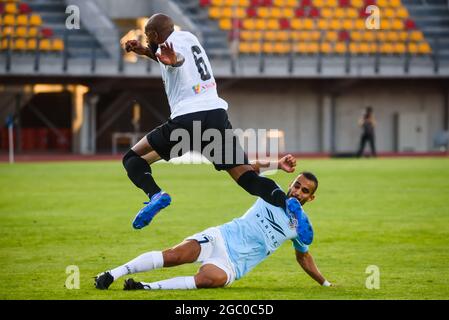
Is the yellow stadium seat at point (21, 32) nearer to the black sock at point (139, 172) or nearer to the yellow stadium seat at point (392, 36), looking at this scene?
the yellow stadium seat at point (392, 36)

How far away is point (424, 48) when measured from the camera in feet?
137

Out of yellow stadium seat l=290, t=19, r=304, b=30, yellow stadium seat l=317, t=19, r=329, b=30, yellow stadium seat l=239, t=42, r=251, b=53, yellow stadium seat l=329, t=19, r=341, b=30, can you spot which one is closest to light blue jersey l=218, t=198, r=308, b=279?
yellow stadium seat l=239, t=42, r=251, b=53

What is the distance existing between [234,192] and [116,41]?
1805 centimetres

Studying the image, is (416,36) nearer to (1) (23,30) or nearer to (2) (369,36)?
(2) (369,36)

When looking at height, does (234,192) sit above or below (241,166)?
below

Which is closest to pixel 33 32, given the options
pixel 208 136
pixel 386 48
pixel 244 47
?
pixel 244 47

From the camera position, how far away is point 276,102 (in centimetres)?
4181

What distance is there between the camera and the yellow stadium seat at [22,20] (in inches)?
1540

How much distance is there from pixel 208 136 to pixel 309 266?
154cm

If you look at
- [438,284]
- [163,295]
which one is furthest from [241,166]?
[438,284]

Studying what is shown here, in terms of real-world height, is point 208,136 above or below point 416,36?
above

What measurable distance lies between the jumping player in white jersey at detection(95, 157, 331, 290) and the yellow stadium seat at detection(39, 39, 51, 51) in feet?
98.6
